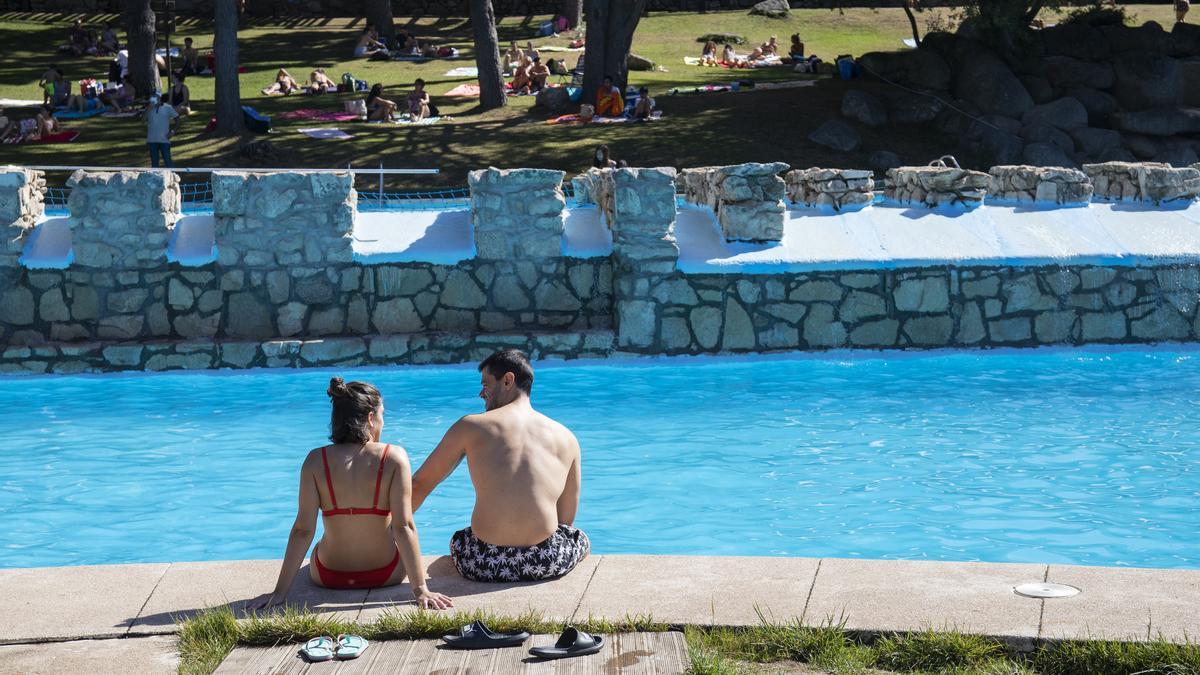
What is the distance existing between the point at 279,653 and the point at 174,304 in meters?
8.44

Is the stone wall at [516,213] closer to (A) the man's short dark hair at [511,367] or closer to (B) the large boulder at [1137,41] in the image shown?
(A) the man's short dark hair at [511,367]

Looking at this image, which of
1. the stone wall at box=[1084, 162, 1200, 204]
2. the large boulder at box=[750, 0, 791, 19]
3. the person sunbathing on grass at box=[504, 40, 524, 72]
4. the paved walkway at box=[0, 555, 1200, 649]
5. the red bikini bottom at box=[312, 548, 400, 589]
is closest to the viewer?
the paved walkway at box=[0, 555, 1200, 649]

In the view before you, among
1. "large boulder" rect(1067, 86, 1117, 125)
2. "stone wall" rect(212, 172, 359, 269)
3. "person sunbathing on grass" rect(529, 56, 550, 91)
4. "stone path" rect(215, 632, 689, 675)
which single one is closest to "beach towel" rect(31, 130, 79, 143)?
"person sunbathing on grass" rect(529, 56, 550, 91)

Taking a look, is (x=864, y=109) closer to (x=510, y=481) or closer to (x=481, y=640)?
(x=510, y=481)

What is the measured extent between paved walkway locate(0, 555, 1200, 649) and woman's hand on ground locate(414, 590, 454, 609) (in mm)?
77

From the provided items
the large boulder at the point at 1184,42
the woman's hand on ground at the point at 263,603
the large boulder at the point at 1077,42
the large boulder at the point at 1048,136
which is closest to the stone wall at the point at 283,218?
the woman's hand on ground at the point at 263,603

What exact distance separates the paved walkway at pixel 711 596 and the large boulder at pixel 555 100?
71.4 feet

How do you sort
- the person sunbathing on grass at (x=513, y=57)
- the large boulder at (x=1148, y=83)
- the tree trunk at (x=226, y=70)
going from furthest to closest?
the person sunbathing on grass at (x=513, y=57) < the large boulder at (x=1148, y=83) < the tree trunk at (x=226, y=70)

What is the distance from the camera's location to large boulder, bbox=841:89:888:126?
85.3ft

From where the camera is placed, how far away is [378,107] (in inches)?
1029

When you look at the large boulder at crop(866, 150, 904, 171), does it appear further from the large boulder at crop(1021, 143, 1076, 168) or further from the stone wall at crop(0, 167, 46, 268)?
the stone wall at crop(0, 167, 46, 268)

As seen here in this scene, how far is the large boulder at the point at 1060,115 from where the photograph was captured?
2581cm

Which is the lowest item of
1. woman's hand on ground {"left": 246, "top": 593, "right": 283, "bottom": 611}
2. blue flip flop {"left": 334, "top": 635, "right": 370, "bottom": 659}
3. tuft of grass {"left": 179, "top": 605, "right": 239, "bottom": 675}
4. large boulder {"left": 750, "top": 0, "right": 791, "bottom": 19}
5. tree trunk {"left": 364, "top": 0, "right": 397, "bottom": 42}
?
woman's hand on ground {"left": 246, "top": 593, "right": 283, "bottom": 611}

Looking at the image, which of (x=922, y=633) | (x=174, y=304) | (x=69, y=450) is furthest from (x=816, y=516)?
(x=174, y=304)
